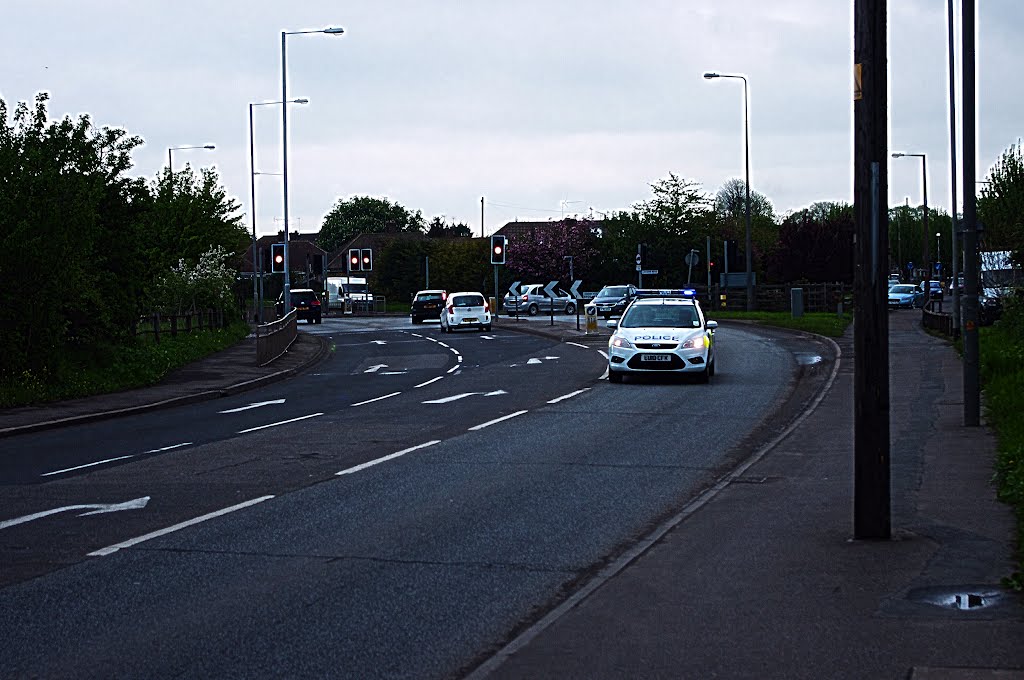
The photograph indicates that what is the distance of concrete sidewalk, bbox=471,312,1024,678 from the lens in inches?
242

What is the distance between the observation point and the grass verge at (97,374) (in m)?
22.7

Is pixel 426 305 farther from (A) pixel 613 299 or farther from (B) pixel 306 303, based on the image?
(A) pixel 613 299

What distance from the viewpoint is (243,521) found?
10742 millimetres

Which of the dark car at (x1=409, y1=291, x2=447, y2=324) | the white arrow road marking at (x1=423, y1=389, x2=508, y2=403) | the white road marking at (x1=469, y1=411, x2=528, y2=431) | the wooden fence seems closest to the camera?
the white road marking at (x1=469, y1=411, x2=528, y2=431)

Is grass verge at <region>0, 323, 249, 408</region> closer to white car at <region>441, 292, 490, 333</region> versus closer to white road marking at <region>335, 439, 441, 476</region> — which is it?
white road marking at <region>335, 439, 441, 476</region>

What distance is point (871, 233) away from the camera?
29.0 feet

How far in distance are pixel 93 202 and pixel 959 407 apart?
1514cm

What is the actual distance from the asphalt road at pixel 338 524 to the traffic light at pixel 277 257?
89.1ft

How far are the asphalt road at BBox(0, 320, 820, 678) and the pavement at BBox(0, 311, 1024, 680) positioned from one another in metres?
0.45

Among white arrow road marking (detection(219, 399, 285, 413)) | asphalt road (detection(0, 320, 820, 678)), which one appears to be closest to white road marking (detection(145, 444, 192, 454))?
asphalt road (detection(0, 320, 820, 678))

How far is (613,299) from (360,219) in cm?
12469

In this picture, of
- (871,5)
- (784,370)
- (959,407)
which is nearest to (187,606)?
(871,5)

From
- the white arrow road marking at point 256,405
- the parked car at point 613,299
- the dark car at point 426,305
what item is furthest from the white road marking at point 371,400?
the dark car at point 426,305

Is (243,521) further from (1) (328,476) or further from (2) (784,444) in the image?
(2) (784,444)
